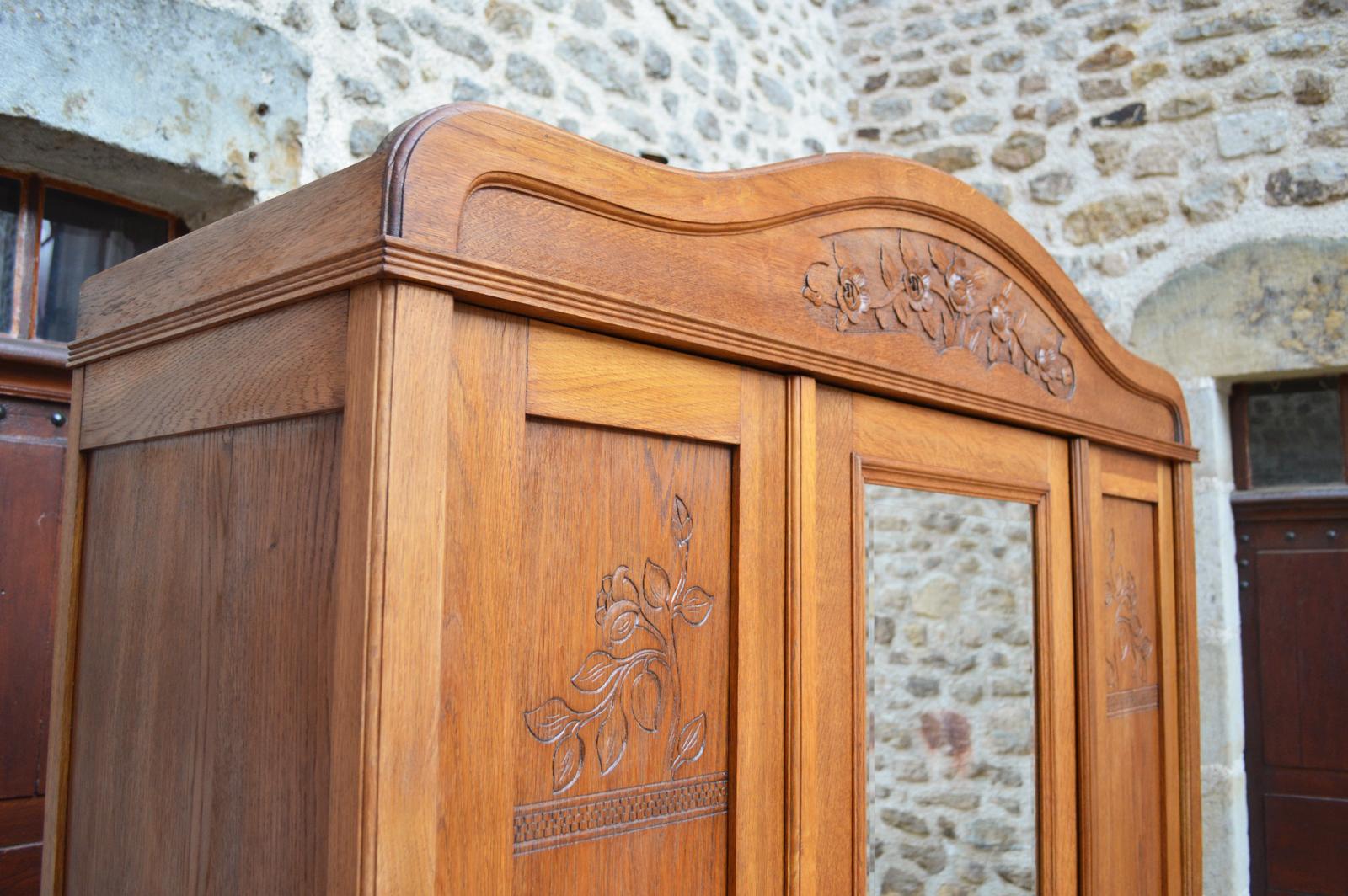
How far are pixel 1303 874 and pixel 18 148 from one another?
15.6 ft

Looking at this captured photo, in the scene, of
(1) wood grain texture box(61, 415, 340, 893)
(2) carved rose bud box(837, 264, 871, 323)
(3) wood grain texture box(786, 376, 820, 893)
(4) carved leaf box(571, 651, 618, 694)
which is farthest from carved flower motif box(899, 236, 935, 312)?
(1) wood grain texture box(61, 415, 340, 893)

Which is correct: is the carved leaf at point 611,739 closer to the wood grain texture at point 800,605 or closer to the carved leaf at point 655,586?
the carved leaf at point 655,586

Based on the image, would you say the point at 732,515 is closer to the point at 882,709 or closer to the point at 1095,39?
the point at 882,709

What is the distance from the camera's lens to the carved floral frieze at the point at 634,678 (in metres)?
1.53

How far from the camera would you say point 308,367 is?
1.42 meters

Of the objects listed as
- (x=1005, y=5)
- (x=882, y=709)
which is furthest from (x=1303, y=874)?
(x=1005, y=5)

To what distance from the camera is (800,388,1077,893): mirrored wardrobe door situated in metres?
1.99

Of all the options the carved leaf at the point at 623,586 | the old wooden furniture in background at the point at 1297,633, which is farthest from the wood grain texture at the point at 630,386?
the old wooden furniture in background at the point at 1297,633

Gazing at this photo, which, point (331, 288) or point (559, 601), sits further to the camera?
point (559, 601)

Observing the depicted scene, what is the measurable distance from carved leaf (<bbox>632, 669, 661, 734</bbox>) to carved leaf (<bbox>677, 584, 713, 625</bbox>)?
0.36ft

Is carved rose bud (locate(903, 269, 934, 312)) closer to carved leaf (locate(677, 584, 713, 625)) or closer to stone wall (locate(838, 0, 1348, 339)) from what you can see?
carved leaf (locate(677, 584, 713, 625))

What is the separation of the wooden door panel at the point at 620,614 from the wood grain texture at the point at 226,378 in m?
0.17

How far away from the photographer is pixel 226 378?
160cm

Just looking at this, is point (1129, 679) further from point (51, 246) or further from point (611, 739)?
point (51, 246)
